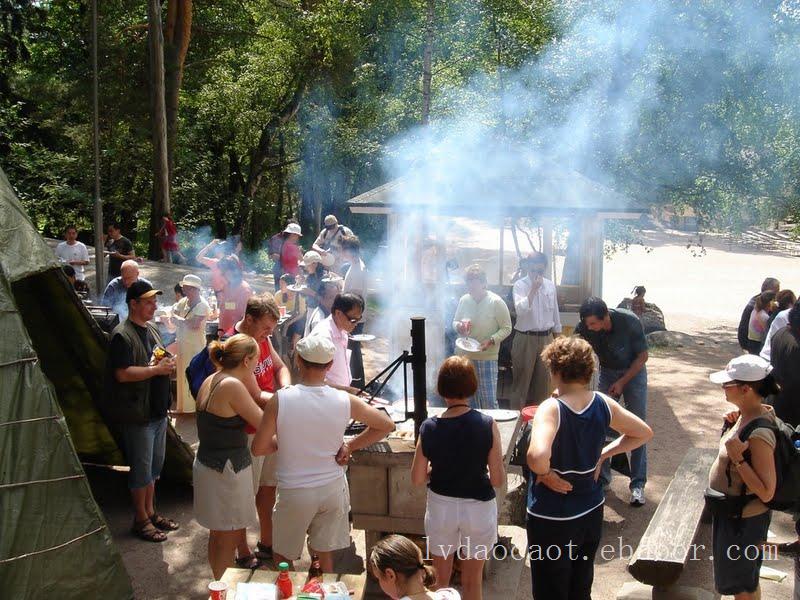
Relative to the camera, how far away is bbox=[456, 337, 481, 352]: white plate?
723 cm

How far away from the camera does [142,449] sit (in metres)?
5.48

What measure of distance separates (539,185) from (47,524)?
288 inches

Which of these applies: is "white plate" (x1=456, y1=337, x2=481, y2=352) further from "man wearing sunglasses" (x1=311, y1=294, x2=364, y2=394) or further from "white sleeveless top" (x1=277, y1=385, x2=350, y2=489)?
"white sleeveless top" (x1=277, y1=385, x2=350, y2=489)

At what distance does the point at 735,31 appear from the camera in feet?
45.1

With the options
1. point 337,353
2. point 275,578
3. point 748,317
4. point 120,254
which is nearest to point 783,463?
point 275,578

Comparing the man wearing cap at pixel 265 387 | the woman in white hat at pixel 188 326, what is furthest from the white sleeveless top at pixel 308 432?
the woman in white hat at pixel 188 326

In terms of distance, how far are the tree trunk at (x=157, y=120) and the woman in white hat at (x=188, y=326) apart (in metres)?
9.18

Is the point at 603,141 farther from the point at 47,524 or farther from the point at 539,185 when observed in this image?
the point at 47,524

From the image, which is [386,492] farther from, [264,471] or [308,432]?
[308,432]

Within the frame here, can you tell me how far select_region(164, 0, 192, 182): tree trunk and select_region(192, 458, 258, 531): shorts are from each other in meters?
16.1

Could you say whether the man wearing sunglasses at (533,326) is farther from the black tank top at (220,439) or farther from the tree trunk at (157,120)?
the tree trunk at (157,120)

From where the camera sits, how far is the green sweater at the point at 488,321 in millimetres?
7508

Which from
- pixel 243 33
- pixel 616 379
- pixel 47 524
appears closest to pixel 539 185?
pixel 616 379

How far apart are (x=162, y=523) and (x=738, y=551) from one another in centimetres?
370
